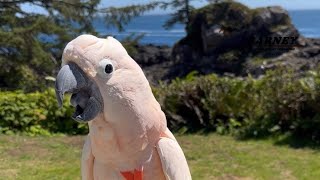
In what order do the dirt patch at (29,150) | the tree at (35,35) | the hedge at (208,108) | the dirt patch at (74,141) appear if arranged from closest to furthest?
1. the dirt patch at (29,150)
2. the dirt patch at (74,141)
3. the hedge at (208,108)
4. the tree at (35,35)

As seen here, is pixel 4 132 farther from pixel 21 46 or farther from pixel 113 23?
pixel 113 23

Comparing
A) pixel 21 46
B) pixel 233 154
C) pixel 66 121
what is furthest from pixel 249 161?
pixel 21 46

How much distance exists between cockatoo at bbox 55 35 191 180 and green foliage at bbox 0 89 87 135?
5.64 m

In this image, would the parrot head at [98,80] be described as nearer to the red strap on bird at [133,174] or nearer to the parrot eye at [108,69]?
the parrot eye at [108,69]

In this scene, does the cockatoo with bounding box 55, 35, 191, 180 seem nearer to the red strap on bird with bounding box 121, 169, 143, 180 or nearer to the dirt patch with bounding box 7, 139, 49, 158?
the red strap on bird with bounding box 121, 169, 143, 180

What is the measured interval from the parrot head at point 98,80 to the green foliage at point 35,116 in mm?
5771

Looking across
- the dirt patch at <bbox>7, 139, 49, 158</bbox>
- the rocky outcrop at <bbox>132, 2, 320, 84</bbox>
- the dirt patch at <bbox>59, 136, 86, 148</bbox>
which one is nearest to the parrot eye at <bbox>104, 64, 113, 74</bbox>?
the dirt patch at <bbox>7, 139, 49, 158</bbox>

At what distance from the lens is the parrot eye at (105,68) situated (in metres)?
2.43

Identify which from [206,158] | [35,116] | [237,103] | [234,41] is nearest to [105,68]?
[206,158]

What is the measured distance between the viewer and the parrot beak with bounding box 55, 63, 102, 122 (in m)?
2.36

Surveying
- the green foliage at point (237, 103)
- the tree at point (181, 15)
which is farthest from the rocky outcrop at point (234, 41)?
the green foliage at point (237, 103)

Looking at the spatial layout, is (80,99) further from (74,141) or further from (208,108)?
(208,108)

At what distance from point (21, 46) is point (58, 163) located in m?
5.96

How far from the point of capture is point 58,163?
6406 mm
